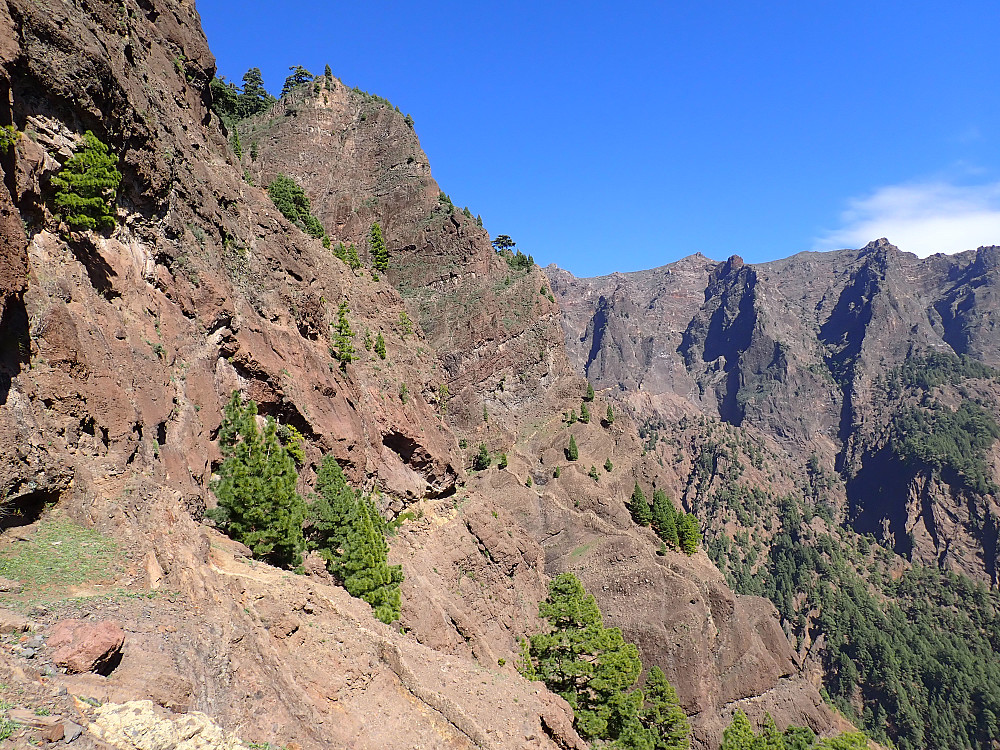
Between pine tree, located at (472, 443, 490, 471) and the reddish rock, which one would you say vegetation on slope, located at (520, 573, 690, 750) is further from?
the reddish rock

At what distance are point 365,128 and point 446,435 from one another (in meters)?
61.1

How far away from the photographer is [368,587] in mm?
33688

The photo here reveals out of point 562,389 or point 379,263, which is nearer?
point 379,263

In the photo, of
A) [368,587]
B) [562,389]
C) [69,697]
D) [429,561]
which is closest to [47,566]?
[69,697]

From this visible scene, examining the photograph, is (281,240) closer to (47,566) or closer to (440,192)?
(47,566)

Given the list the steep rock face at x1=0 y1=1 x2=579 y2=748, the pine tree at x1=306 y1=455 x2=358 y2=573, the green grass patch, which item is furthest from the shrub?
the green grass patch

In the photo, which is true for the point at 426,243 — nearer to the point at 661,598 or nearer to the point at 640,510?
the point at 640,510

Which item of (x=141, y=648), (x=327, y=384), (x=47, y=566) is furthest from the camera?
(x=327, y=384)

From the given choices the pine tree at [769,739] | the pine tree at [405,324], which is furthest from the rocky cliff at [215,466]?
the pine tree at [769,739]

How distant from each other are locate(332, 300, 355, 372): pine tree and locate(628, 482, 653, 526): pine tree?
44644 mm

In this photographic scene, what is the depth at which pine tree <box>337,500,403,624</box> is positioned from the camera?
3319cm

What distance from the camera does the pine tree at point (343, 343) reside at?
47781 millimetres

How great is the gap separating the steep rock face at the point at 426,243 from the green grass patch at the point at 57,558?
61.4m

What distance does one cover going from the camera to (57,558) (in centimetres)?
1577
